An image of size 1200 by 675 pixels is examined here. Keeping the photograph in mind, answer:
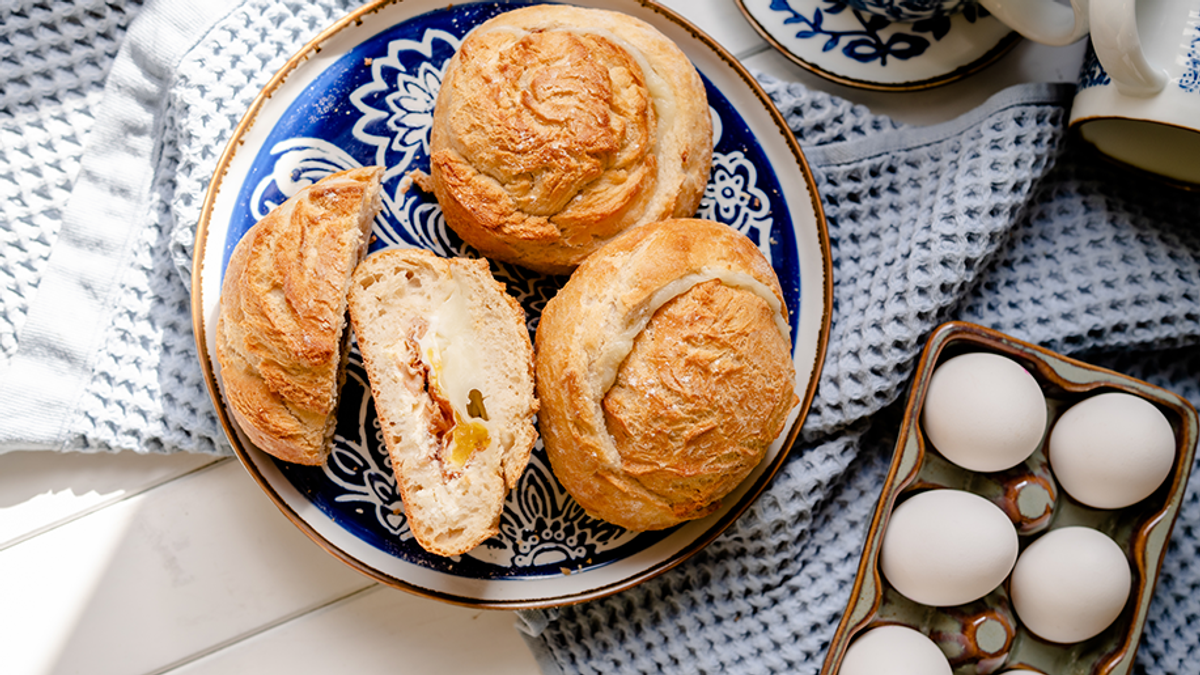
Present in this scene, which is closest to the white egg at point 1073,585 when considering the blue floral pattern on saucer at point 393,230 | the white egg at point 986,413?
the white egg at point 986,413

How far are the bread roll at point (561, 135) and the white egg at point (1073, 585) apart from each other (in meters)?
1.19

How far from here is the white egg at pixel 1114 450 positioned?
5.69 ft

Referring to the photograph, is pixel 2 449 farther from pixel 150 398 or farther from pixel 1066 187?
pixel 1066 187

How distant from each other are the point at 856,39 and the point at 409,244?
51.3 inches

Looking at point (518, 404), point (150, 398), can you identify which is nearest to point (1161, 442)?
point (518, 404)

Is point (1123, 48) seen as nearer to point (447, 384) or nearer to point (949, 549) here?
point (949, 549)

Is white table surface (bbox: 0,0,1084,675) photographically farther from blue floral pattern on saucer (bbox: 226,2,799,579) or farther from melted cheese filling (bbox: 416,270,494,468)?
melted cheese filling (bbox: 416,270,494,468)

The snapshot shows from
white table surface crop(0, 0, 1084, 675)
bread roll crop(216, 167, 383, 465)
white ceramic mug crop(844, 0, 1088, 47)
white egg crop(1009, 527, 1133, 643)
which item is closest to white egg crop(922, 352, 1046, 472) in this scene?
white egg crop(1009, 527, 1133, 643)

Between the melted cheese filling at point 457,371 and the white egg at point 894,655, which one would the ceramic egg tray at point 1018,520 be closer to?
the white egg at point 894,655

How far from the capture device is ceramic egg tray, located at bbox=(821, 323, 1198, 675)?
1.81 m

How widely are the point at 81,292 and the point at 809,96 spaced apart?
1.97 metres

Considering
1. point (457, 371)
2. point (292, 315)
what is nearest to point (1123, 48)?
point (457, 371)

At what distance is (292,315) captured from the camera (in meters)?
1.59

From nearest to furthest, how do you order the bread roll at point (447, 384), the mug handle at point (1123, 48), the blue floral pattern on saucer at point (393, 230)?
the mug handle at point (1123, 48), the bread roll at point (447, 384), the blue floral pattern on saucer at point (393, 230)
